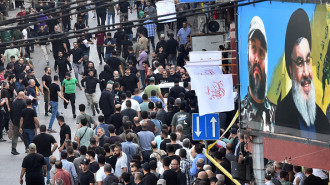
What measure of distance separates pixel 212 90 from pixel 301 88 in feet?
8.06

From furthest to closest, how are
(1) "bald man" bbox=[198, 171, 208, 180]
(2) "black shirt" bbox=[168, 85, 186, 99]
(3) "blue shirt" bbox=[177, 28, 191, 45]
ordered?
(3) "blue shirt" bbox=[177, 28, 191, 45]
(2) "black shirt" bbox=[168, 85, 186, 99]
(1) "bald man" bbox=[198, 171, 208, 180]

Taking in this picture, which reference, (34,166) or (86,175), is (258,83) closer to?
(86,175)

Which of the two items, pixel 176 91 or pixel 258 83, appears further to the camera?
pixel 176 91

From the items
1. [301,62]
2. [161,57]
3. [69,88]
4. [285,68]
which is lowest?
[69,88]

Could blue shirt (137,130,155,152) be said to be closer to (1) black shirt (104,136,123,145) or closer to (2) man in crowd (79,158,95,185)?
(1) black shirt (104,136,123,145)

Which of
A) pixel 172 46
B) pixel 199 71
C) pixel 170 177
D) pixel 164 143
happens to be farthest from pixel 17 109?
pixel 172 46

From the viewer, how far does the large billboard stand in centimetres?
1446

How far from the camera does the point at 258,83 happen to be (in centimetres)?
1616

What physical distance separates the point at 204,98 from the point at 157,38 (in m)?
22.5

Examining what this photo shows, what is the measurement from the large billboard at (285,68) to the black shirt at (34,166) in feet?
18.6

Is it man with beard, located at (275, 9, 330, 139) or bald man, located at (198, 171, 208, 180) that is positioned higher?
man with beard, located at (275, 9, 330, 139)

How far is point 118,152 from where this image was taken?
63.3 feet

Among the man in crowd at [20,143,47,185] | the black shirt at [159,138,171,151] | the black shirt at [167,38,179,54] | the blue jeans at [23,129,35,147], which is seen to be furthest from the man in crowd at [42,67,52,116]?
the black shirt at [159,138,171,151]

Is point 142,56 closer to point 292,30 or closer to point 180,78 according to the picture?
point 180,78
